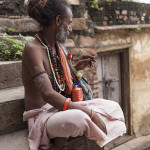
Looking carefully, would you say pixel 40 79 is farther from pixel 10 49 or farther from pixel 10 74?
pixel 10 49

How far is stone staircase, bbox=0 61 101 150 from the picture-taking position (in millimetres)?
1691

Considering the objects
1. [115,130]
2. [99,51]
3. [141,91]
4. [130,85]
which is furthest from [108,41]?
[115,130]

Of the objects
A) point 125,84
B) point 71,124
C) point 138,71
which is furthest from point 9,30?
point 138,71

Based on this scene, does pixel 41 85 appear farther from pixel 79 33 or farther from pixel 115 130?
pixel 79 33

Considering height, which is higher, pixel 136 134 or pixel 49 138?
pixel 49 138

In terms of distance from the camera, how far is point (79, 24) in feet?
11.9

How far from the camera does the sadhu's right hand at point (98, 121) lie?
1553mm

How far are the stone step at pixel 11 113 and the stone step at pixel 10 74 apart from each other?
1.22 feet

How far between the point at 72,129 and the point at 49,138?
271 mm

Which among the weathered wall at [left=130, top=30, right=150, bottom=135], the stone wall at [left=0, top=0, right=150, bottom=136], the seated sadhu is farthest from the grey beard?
the weathered wall at [left=130, top=30, right=150, bottom=135]

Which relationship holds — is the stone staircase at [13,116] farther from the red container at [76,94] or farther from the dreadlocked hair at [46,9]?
the dreadlocked hair at [46,9]

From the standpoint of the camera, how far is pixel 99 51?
4219 mm

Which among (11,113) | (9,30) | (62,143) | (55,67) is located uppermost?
(9,30)

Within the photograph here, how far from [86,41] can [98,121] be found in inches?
96.7
